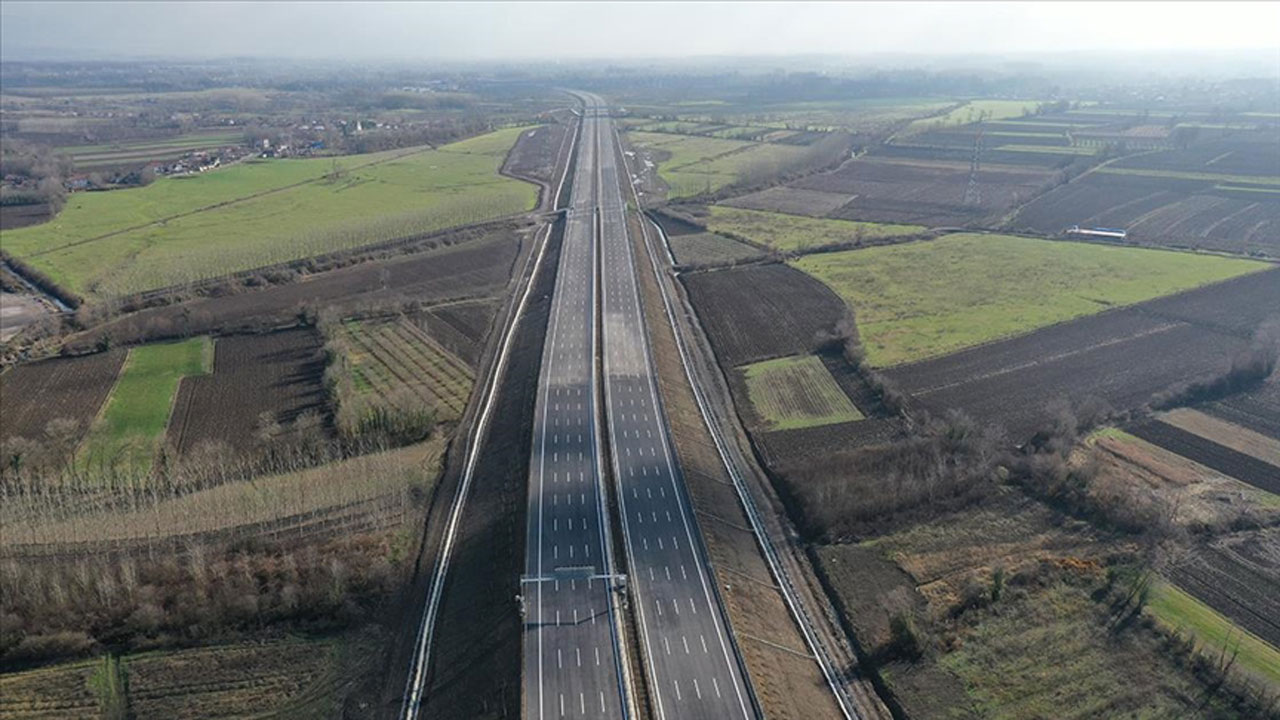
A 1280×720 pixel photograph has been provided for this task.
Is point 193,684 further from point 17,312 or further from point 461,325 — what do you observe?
point 17,312

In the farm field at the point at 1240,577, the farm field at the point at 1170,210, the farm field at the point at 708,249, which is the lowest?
the farm field at the point at 1240,577

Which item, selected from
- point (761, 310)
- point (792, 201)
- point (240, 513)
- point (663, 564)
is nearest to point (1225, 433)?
point (761, 310)

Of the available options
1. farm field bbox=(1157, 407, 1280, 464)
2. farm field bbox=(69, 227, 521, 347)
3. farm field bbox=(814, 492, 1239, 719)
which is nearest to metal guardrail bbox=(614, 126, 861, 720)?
farm field bbox=(814, 492, 1239, 719)

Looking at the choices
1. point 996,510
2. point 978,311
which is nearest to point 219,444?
point 996,510

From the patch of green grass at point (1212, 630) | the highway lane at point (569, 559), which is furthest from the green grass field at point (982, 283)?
the patch of green grass at point (1212, 630)

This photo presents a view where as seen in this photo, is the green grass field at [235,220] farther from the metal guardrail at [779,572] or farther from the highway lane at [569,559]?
the metal guardrail at [779,572]

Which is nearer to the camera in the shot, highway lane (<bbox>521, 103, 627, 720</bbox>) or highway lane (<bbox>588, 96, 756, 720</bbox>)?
highway lane (<bbox>521, 103, 627, 720</bbox>)

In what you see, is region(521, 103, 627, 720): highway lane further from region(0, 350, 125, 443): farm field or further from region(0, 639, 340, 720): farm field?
region(0, 350, 125, 443): farm field
